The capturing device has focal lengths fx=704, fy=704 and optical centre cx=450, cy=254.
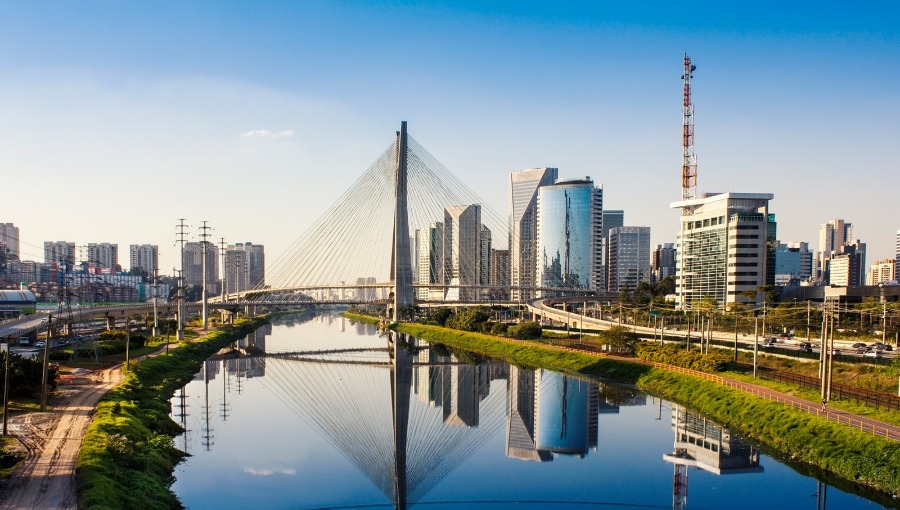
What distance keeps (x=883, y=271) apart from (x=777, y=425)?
105077 millimetres

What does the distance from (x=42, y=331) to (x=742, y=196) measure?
4603cm

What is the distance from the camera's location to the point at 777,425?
19.2 meters

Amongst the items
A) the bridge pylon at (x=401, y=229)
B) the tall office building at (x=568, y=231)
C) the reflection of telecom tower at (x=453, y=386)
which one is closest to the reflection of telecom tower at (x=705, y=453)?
the reflection of telecom tower at (x=453, y=386)

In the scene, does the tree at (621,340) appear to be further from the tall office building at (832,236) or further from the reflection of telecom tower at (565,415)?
the tall office building at (832,236)

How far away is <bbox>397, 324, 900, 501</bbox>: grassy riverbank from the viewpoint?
50.5ft

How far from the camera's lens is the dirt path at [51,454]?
38.4 feet

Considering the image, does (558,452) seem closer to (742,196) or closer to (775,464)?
(775,464)

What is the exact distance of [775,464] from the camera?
17.5 metres

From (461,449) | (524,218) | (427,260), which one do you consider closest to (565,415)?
(461,449)

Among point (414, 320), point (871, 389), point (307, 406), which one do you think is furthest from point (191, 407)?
point (414, 320)

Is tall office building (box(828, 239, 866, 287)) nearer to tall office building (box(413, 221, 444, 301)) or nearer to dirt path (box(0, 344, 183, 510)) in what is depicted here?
tall office building (box(413, 221, 444, 301))

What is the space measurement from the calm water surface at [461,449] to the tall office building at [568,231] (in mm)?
78617

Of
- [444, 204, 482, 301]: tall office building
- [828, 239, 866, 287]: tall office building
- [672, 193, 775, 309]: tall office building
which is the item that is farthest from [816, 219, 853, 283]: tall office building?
[672, 193, 775, 309]: tall office building

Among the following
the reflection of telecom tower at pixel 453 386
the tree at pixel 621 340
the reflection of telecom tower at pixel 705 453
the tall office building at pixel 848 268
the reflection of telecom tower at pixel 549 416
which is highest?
the tall office building at pixel 848 268
